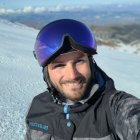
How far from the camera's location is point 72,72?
1.73m

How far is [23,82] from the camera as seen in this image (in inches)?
257

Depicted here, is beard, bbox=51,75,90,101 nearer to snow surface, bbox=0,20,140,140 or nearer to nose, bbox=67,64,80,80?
nose, bbox=67,64,80,80

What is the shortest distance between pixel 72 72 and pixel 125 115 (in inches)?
13.8

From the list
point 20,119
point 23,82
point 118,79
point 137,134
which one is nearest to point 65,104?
point 137,134

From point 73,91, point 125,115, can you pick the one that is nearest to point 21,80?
point 73,91

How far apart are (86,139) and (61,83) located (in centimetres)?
29

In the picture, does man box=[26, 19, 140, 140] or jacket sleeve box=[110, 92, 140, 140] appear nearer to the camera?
jacket sleeve box=[110, 92, 140, 140]

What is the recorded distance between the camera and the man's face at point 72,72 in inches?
68.5

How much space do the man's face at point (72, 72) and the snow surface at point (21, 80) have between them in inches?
87.0

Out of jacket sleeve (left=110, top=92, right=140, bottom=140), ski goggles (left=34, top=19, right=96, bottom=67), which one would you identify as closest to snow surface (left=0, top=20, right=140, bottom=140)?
ski goggles (left=34, top=19, right=96, bottom=67)

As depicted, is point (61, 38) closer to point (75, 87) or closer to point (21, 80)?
point (75, 87)

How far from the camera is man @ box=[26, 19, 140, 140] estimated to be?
1.69 m

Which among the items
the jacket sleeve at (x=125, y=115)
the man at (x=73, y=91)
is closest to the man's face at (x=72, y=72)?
the man at (x=73, y=91)

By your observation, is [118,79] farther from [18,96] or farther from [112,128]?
[112,128]
